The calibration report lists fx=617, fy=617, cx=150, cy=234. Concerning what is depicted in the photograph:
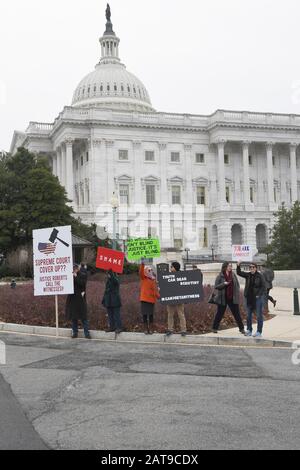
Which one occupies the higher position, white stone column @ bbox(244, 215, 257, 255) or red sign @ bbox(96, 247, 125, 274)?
white stone column @ bbox(244, 215, 257, 255)

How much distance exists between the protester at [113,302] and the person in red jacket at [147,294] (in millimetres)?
650

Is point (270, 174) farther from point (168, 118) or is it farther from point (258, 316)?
point (258, 316)

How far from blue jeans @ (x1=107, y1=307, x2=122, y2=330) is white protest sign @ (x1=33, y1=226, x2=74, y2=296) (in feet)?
3.99

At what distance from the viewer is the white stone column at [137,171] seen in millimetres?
82688

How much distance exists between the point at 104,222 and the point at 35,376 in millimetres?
66893

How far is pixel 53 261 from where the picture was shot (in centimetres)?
1694

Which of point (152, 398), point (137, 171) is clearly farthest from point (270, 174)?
point (152, 398)

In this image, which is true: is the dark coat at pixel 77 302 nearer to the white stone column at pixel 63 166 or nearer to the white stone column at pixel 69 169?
the white stone column at pixel 69 169

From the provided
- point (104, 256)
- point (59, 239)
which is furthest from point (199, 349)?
point (59, 239)

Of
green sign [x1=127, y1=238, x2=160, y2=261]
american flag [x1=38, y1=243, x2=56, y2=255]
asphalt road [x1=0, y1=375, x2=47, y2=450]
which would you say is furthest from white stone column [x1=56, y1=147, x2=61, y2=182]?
asphalt road [x1=0, y1=375, x2=47, y2=450]

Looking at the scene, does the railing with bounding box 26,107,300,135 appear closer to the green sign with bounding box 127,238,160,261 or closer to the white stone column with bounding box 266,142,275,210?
the white stone column with bounding box 266,142,275,210

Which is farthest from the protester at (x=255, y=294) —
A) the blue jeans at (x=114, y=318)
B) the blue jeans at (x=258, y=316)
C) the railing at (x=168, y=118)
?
the railing at (x=168, y=118)

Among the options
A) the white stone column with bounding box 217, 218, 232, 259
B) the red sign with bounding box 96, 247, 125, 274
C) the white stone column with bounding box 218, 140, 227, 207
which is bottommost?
the red sign with bounding box 96, 247, 125, 274

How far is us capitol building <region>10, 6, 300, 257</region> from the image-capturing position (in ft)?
265
